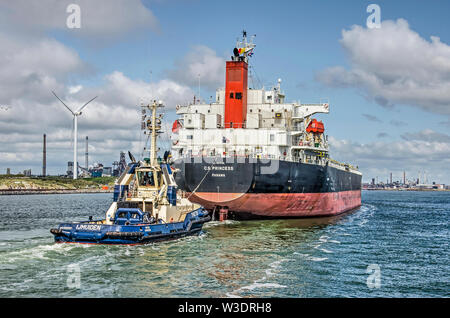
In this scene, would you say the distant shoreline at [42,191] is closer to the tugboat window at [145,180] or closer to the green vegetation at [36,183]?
the green vegetation at [36,183]

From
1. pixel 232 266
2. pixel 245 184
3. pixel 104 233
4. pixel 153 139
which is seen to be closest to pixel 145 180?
pixel 153 139

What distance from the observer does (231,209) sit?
40219mm

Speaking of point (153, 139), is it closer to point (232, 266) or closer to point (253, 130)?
point (232, 266)

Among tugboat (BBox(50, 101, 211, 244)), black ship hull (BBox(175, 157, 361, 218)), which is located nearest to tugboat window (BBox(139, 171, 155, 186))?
tugboat (BBox(50, 101, 211, 244))

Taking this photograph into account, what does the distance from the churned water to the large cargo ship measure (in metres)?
6.56

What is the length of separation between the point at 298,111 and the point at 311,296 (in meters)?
35.2

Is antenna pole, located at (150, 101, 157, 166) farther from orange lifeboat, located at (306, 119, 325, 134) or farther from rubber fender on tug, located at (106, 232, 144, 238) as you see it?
orange lifeboat, located at (306, 119, 325, 134)

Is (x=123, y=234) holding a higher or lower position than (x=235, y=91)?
lower

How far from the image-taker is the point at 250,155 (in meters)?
42.0

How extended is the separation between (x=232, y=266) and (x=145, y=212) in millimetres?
8732

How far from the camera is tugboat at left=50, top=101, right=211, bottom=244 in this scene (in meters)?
25.7

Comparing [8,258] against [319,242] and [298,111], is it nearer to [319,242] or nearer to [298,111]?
[319,242]
